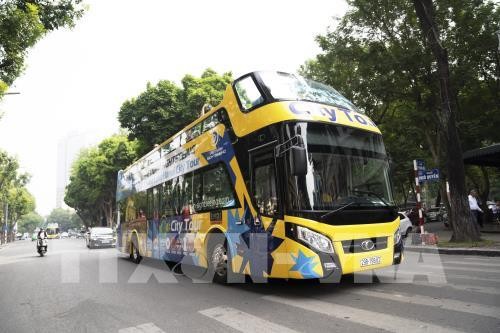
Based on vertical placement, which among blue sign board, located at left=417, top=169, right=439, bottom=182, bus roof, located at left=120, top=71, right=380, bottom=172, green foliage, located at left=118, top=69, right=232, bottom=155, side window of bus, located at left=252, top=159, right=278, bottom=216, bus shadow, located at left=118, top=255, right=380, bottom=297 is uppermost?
green foliage, located at left=118, top=69, right=232, bottom=155

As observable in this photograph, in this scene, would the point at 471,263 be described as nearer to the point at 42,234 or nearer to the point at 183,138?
the point at 183,138

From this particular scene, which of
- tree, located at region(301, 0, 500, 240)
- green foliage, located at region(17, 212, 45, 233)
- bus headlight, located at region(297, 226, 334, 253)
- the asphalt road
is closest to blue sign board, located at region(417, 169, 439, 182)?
tree, located at region(301, 0, 500, 240)

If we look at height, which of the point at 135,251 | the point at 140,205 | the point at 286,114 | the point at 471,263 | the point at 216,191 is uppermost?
the point at 286,114

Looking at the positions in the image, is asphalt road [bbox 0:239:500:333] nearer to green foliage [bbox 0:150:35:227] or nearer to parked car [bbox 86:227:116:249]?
parked car [bbox 86:227:116:249]

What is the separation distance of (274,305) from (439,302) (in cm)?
223

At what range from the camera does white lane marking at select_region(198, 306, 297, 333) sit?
15.8 ft

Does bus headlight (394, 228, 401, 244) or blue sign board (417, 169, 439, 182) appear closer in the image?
bus headlight (394, 228, 401, 244)

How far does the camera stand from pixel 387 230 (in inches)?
264

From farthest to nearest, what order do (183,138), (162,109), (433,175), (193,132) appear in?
(162,109) < (433,175) < (183,138) < (193,132)

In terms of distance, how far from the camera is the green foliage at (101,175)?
41.1 meters

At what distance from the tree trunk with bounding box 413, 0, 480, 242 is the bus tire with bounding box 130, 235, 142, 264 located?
1060 cm

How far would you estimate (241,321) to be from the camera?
523 cm

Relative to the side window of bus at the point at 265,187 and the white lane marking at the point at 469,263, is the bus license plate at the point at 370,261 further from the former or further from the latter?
the white lane marking at the point at 469,263

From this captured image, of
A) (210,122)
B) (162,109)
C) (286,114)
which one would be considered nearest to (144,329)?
(286,114)
